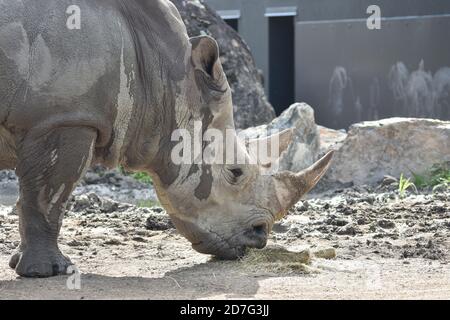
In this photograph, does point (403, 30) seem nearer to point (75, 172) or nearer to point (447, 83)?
point (447, 83)

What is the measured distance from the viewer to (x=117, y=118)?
261 inches

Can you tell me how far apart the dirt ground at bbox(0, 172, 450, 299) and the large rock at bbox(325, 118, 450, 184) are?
1.01 metres

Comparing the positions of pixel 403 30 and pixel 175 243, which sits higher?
pixel 403 30

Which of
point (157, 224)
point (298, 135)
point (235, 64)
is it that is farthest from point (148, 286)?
point (235, 64)

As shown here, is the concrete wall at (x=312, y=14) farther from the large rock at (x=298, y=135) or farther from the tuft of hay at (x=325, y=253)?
the tuft of hay at (x=325, y=253)

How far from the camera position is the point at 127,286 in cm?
643

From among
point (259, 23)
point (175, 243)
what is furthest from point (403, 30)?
point (175, 243)

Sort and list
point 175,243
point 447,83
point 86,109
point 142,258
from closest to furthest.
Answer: point 86,109
point 142,258
point 175,243
point 447,83

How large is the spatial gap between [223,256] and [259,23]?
11518mm

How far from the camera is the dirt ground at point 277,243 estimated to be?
6211 millimetres

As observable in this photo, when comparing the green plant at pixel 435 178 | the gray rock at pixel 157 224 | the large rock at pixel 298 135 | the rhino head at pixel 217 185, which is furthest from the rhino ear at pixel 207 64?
the large rock at pixel 298 135

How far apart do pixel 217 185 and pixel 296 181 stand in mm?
564

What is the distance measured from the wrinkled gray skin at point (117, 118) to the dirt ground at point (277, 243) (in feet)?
1.01

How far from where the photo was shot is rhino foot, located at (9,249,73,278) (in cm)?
655
